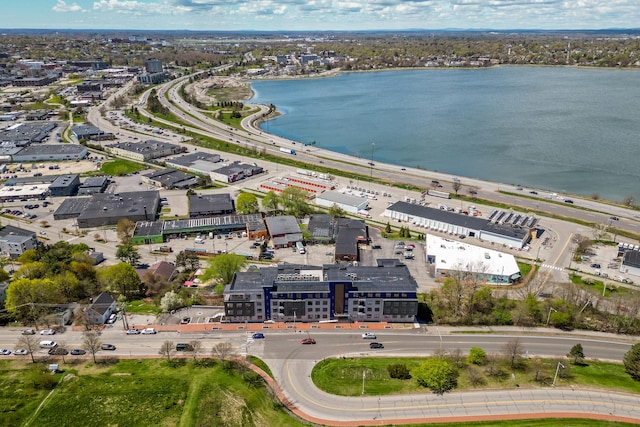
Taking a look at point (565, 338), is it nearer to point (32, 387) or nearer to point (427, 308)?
point (427, 308)

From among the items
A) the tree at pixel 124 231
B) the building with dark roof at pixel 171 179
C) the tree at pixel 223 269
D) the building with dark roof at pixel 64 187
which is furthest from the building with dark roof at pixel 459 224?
the building with dark roof at pixel 64 187

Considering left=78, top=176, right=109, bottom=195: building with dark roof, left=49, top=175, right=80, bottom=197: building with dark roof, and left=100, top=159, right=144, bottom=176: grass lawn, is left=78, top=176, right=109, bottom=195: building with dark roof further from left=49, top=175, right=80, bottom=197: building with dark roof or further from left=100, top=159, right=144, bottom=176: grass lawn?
left=100, top=159, right=144, bottom=176: grass lawn

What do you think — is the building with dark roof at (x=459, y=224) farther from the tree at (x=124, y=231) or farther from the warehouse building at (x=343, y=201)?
the tree at (x=124, y=231)

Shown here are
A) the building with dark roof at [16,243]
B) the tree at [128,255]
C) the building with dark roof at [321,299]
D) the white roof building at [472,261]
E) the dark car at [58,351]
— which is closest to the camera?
the dark car at [58,351]

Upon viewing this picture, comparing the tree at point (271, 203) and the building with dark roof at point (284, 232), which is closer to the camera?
the building with dark roof at point (284, 232)

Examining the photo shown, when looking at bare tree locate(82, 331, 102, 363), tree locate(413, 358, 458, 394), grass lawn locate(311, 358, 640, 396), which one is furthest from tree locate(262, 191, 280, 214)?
tree locate(413, 358, 458, 394)
